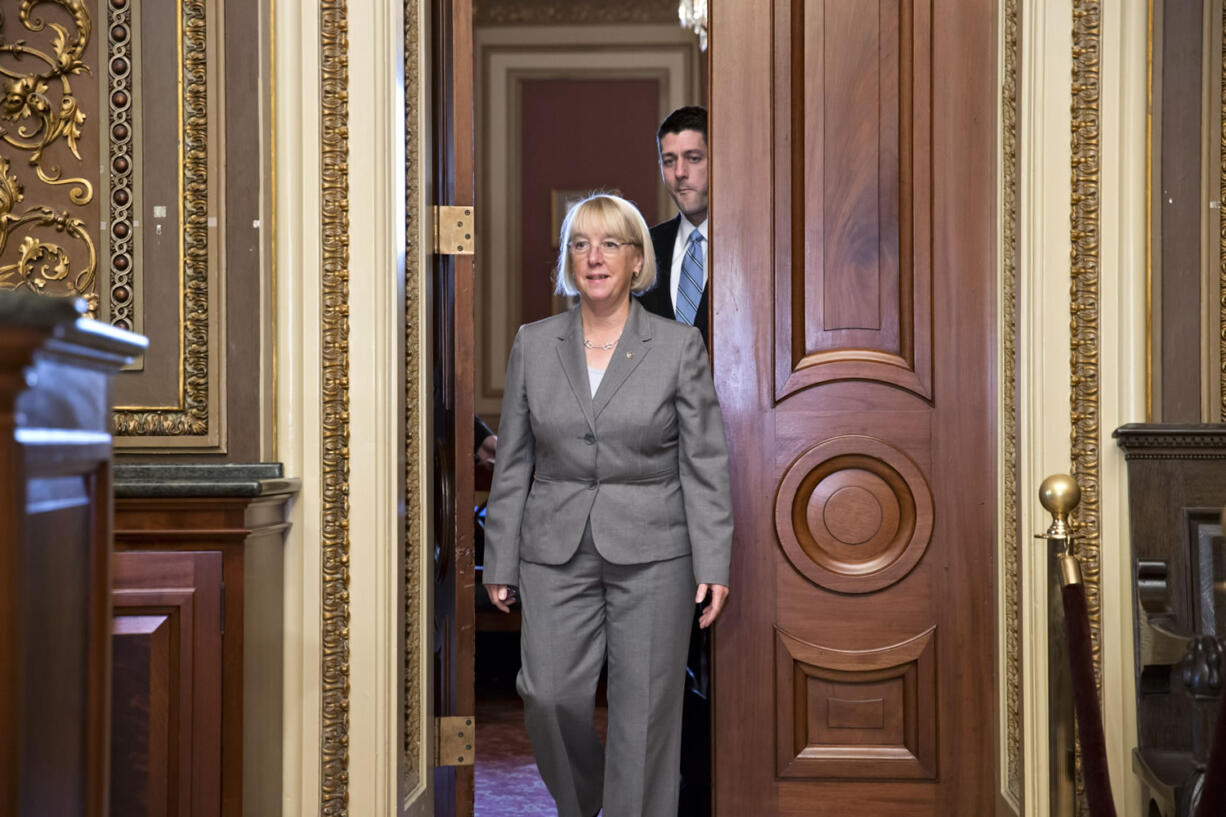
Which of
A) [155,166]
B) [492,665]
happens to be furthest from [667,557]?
[492,665]

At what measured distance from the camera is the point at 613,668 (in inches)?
107

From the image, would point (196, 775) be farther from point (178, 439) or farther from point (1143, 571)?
point (1143, 571)

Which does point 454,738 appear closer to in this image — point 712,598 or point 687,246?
point 712,598

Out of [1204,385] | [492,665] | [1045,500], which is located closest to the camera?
[1045,500]

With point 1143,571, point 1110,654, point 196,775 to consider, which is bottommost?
point 196,775

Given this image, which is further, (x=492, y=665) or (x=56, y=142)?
(x=492, y=665)

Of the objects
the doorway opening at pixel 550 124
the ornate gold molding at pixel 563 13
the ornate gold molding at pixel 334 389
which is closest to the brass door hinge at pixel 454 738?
the ornate gold molding at pixel 334 389

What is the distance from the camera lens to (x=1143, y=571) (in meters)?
2.43

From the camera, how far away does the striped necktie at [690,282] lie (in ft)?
11.0

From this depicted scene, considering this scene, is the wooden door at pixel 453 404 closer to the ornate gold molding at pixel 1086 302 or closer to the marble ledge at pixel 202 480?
the marble ledge at pixel 202 480

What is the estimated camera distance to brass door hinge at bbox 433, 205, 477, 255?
2.94 metres

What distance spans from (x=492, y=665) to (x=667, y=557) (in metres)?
2.98

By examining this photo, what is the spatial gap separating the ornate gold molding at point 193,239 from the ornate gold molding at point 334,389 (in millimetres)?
251

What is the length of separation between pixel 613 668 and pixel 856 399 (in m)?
0.90
